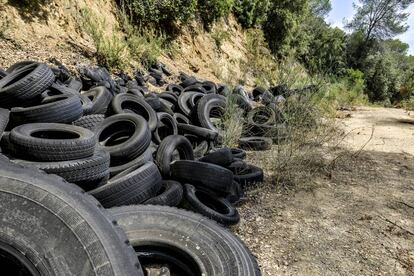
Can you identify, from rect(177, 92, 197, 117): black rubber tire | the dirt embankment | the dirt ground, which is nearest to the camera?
the dirt ground

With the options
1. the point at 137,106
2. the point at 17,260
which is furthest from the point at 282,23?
the point at 17,260

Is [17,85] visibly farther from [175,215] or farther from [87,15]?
[87,15]

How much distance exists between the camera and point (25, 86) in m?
4.13

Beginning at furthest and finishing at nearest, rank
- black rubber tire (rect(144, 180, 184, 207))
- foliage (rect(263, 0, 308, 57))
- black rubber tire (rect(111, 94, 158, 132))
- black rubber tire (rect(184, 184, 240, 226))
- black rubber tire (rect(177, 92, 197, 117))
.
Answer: foliage (rect(263, 0, 308, 57))
black rubber tire (rect(177, 92, 197, 117))
black rubber tire (rect(111, 94, 158, 132))
black rubber tire (rect(184, 184, 240, 226))
black rubber tire (rect(144, 180, 184, 207))

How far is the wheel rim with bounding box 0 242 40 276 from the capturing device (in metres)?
2.04

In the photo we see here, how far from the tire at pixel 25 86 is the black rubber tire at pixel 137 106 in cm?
124

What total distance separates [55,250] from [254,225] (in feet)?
8.04

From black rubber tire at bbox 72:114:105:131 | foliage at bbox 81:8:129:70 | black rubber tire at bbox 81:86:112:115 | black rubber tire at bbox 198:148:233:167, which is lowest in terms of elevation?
black rubber tire at bbox 198:148:233:167

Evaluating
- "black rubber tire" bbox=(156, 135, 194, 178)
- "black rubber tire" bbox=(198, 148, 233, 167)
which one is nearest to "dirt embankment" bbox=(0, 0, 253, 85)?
"black rubber tire" bbox=(156, 135, 194, 178)

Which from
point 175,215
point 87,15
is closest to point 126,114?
point 175,215

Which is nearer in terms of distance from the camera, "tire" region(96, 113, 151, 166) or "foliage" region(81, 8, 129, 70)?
"tire" region(96, 113, 151, 166)

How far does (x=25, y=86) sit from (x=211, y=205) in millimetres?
2483

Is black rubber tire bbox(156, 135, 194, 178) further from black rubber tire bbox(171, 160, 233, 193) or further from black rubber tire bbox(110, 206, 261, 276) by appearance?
black rubber tire bbox(110, 206, 261, 276)

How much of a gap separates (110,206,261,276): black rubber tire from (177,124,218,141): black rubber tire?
A: 117 inches
